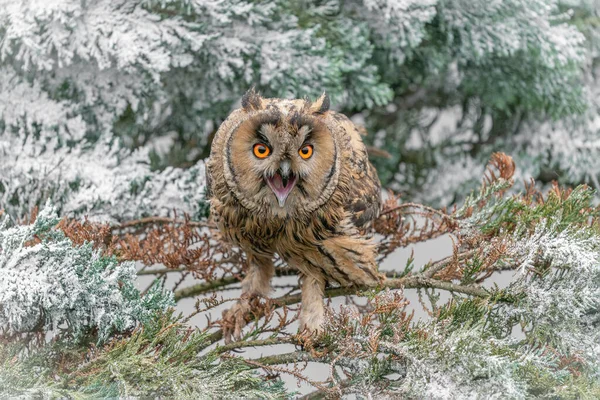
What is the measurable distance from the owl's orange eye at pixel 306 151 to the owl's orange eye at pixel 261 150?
1.2 inches

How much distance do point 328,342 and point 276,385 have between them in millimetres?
62

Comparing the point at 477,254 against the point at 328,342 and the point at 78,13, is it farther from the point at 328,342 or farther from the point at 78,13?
the point at 78,13

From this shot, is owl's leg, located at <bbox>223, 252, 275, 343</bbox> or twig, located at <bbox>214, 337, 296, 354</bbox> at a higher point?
twig, located at <bbox>214, 337, 296, 354</bbox>

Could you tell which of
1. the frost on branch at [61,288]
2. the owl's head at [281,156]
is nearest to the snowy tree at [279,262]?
the frost on branch at [61,288]

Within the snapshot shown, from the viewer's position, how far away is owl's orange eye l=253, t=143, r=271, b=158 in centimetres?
61

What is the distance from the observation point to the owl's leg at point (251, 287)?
2.46ft

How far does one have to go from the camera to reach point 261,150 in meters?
0.61

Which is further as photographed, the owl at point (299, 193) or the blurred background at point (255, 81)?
the blurred background at point (255, 81)

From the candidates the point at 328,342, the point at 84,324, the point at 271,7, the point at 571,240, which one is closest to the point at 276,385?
the point at 328,342

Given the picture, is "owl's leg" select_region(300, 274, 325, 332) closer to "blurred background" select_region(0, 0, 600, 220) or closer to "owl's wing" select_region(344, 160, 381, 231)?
"owl's wing" select_region(344, 160, 381, 231)

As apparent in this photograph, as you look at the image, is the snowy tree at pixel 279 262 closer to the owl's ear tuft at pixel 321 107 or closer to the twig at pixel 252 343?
the twig at pixel 252 343

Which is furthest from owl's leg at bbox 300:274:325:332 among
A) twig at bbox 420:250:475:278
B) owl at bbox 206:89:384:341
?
twig at bbox 420:250:475:278

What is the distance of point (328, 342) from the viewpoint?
63 cm

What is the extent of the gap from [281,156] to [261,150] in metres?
0.03
